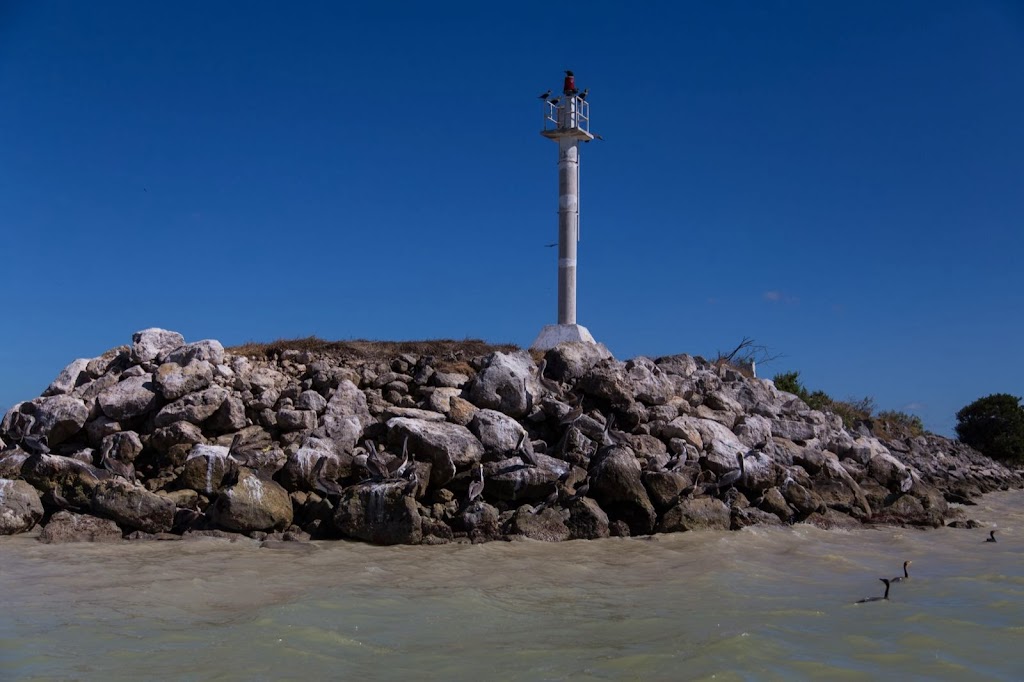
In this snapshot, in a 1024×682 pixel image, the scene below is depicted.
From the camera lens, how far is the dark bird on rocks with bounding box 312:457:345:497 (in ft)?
38.7

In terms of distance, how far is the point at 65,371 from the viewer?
605 inches

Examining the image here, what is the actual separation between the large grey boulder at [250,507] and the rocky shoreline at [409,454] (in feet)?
0.07

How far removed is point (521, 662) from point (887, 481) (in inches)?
497

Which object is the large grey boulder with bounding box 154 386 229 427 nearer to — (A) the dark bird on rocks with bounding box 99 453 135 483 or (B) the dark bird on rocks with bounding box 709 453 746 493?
(A) the dark bird on rocks with bounding box 99 453 135 483

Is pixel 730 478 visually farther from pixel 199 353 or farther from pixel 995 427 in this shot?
pixel 995 427

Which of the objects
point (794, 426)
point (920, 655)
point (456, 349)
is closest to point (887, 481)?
point (794, 426)

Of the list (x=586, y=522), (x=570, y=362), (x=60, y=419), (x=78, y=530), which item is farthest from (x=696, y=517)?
(x=60, y=419)

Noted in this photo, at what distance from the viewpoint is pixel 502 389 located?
14062mm

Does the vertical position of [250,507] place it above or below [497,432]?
below

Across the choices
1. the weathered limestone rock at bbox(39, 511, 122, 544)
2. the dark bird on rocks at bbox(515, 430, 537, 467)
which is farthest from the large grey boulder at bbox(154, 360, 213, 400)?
the dark bird on rocks at bbox(515, 430, 537, 467)

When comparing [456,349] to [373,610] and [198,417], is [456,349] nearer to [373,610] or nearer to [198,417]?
[198,417]

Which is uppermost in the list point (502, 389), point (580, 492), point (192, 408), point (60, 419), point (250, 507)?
point (502, 389)

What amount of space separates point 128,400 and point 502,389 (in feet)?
20.3

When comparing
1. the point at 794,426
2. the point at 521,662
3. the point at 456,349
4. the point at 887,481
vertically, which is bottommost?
the point at 521,662
